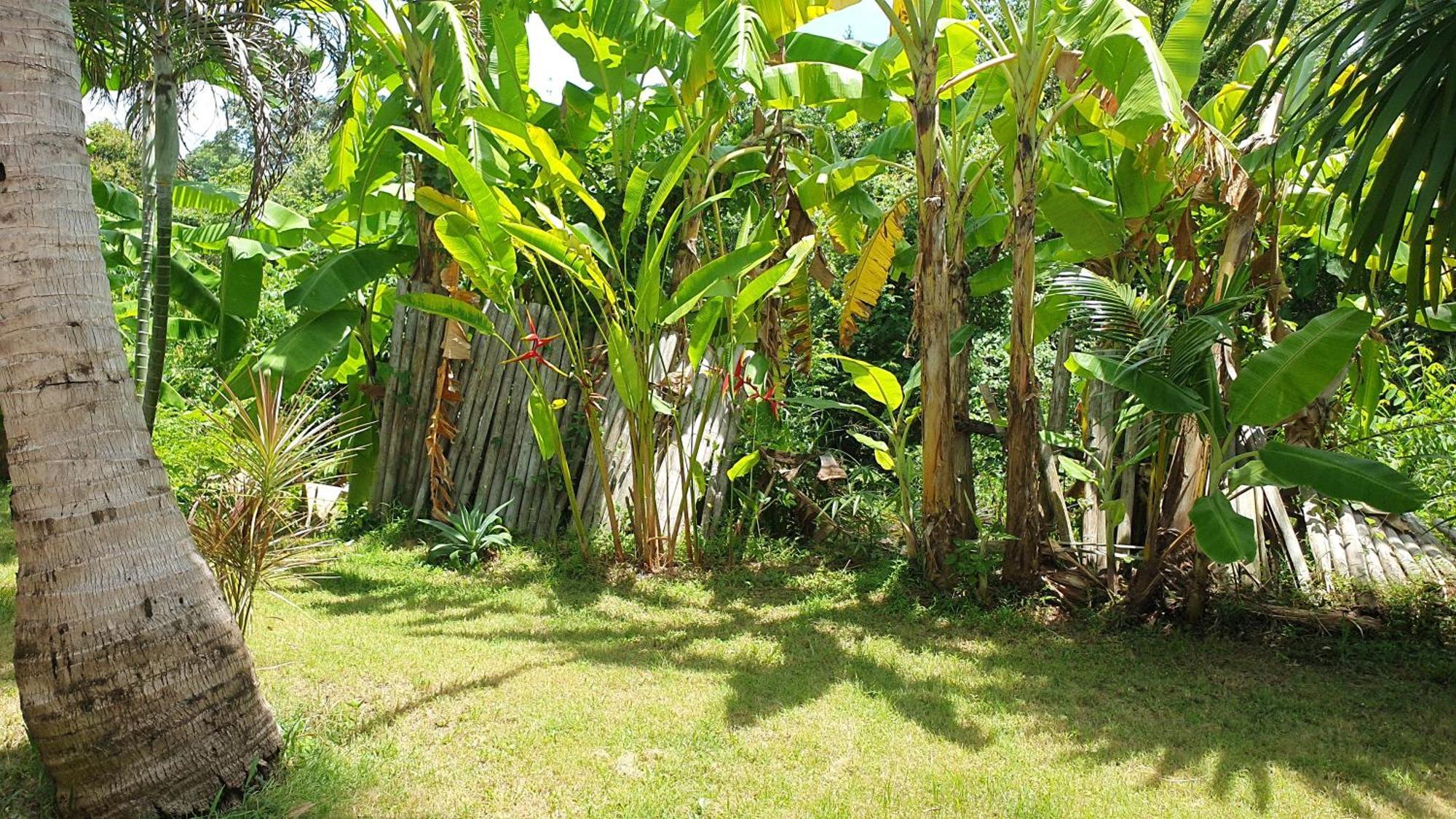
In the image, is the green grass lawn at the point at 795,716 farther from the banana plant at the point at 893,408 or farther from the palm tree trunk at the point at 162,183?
the palm tree trunk at the point at 162,183

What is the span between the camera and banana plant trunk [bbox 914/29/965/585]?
5.63 m

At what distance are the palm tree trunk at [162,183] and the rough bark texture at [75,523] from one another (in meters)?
1.96

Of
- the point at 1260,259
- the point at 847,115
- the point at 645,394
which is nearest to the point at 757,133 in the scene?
the point at 847,115

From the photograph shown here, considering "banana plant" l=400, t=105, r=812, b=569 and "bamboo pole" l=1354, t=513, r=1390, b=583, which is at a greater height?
"banana plant" l=400, t=105, r=812, b=569

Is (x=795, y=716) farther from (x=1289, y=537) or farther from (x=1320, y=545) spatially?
(x=1320, y=545)

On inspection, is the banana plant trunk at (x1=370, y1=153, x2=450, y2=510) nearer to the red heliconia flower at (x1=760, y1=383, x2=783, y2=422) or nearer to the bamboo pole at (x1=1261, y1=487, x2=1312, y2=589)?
the red heliconia flower at (x1=760, y1=383, x2=783, y2=422)

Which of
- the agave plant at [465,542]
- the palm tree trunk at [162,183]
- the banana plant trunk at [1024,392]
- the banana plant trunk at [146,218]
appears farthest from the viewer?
the agave plant at [465,542]

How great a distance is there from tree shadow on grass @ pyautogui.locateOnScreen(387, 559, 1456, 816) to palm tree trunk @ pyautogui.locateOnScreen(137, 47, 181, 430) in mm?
2006

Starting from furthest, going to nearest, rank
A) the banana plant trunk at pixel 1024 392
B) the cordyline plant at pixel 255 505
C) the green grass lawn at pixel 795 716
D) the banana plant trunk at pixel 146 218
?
the banana plant trunk at pixel 1024 392, the banana plant trunk at pixel 146 218, the cordyline plant at pixel 255 505, the green grass lawn at pixel 795 716

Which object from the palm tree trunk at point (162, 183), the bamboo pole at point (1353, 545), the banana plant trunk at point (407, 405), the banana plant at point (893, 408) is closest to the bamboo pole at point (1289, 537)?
the bamboo pole at point (1353, 545)

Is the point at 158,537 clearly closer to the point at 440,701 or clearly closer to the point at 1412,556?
the point at 440,701

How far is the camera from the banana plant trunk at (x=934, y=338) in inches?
222

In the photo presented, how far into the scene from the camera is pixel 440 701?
14.2 feet

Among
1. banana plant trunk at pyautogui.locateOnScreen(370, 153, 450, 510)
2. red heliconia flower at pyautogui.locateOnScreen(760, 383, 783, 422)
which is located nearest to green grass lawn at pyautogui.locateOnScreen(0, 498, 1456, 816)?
red heliconia flower at pyautogui.locateOnScreen(760, 383, 783, 422)
